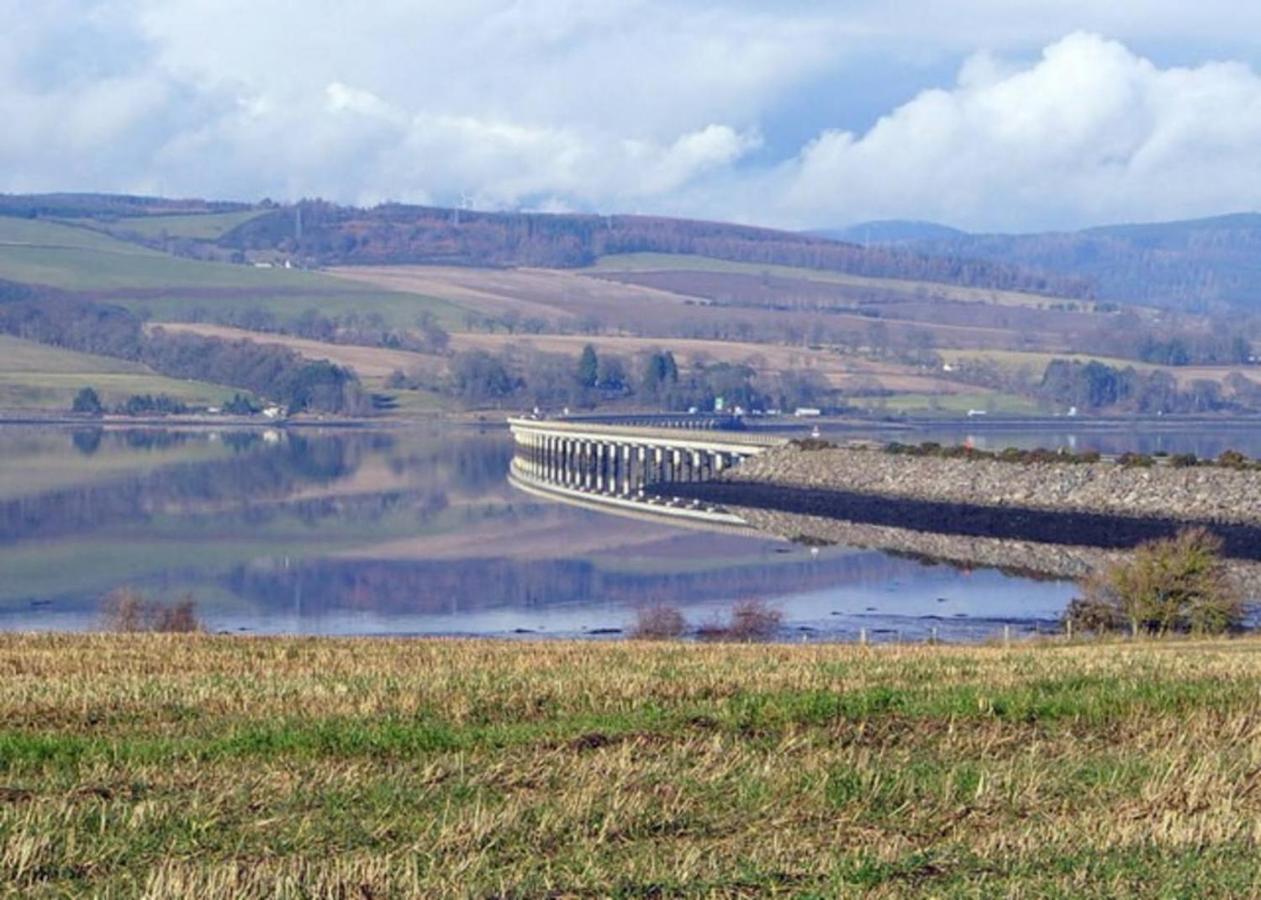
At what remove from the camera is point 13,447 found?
110m

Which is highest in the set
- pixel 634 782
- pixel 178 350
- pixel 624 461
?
pixel 178 350

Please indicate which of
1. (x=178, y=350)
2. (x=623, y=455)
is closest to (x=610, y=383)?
(x=178, y=350)

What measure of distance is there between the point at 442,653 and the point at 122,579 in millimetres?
30509

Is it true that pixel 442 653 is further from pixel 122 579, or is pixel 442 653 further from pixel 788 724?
pixel 122 579

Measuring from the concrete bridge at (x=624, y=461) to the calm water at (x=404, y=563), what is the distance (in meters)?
3.04

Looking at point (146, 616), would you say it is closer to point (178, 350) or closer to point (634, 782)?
point (634, 782)

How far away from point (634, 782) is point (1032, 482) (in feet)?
217

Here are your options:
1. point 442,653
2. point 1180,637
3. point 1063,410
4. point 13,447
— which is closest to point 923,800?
point 442,653

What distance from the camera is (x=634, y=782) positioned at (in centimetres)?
1152

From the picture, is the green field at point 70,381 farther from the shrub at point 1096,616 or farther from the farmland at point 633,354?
the shrub at point 1096,616

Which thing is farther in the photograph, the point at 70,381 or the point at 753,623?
the point at 70,381

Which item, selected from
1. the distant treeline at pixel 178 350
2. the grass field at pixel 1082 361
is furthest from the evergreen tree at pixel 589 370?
the grass field at pixel 1082 361

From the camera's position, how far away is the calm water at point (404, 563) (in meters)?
44.3

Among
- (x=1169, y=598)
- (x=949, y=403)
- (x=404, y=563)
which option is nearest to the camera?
(x=1169, y=598)
